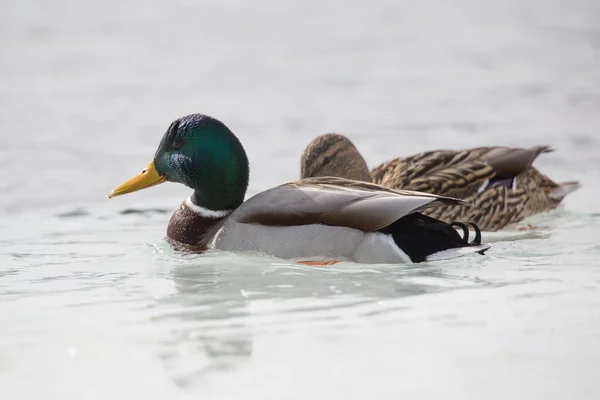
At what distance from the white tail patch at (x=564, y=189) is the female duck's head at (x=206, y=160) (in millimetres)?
2686

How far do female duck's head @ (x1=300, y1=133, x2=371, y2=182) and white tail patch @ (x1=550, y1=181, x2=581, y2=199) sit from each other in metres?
1.50

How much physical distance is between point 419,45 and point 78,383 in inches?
424

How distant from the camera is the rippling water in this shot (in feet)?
13.2

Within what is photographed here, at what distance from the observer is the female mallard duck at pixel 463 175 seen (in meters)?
7.61

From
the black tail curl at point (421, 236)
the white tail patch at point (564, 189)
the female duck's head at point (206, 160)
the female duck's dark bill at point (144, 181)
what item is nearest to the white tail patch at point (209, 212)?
the female duck's head at point (206, 160)

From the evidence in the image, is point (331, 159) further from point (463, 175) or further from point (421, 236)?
point (421, 236)

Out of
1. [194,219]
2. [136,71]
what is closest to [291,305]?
[194,219]

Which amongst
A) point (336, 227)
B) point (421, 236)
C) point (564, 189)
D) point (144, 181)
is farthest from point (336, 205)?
point (564, 189)

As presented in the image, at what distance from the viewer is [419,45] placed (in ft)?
46.2

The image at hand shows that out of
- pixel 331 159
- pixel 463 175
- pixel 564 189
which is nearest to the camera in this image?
pixel 463 175

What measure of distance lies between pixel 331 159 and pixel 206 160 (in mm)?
1416

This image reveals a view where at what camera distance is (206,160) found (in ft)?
21.7

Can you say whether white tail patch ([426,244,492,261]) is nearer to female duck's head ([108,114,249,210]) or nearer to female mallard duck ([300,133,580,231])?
female duck's head ([108,114,249,210])

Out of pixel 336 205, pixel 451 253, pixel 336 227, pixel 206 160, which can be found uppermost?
pixel 206 160
